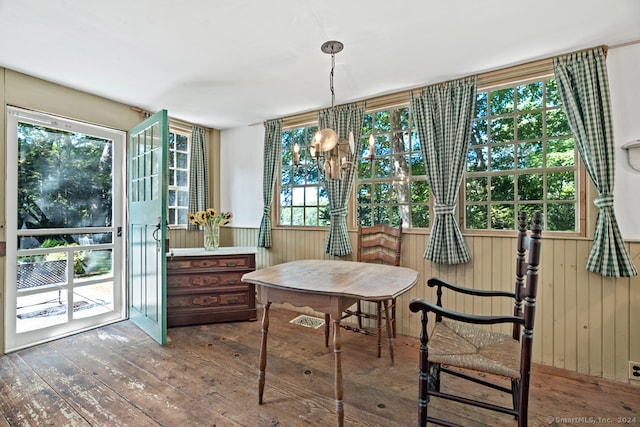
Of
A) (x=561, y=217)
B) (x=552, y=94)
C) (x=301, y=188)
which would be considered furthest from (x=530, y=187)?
(x=301, y=188)

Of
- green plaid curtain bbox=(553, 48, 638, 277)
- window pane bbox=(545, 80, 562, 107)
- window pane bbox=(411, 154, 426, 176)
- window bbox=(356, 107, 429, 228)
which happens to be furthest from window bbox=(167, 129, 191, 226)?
green plaid curtain bbox=(553, 48, 638, 277)

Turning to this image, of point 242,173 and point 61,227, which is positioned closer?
point 61,227

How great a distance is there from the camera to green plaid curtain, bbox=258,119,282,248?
383 centimetres

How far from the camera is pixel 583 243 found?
226cm

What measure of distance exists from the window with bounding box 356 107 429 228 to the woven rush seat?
1296 millimetres

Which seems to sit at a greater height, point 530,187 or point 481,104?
point 481,104

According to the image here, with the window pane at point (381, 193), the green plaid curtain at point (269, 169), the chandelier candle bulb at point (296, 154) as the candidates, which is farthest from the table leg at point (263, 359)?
the green plaid curtain at point (269, 169)

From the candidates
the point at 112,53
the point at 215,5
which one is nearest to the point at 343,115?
the point at 215,5

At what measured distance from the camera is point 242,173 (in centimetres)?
420

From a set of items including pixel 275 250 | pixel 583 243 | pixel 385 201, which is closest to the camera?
pixel 583 243

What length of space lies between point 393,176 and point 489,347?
185 cm

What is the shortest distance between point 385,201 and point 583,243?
1.60 m

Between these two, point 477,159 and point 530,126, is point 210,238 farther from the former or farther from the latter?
point 530,126

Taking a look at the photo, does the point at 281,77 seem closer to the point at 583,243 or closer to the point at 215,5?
the point at 215,5
